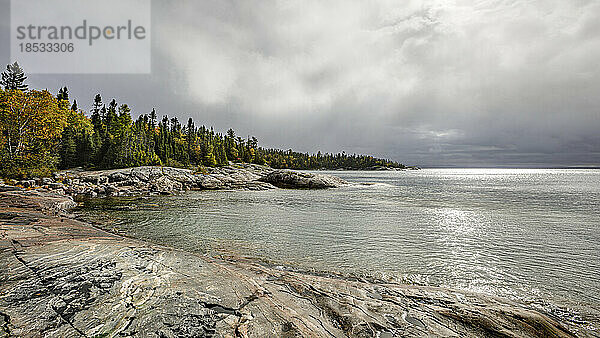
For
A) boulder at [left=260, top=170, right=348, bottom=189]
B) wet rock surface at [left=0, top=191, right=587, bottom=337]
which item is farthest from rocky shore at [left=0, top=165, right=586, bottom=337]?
boulder at [left=260, top=170, right=348, bottom=189]

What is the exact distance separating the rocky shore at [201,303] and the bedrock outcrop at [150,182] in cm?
2696

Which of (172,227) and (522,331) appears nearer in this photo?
(522,331)

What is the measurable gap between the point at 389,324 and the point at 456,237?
12.3 m

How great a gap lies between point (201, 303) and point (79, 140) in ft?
254

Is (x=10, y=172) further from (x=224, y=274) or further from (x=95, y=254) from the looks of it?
(x=224, y=274)

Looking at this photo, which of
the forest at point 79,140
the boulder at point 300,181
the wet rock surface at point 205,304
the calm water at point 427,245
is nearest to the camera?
the wet rock surface at point 205,304

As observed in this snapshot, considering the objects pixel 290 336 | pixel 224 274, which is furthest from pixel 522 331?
pixel 224 274

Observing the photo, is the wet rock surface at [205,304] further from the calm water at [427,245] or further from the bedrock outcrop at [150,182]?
the bedrock outcrop at [150,182]

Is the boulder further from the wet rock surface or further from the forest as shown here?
the wet rock surface

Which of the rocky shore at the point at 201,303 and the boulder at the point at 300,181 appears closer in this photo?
the rocky shore at the point at 201,303

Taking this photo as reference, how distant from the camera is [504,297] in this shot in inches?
295

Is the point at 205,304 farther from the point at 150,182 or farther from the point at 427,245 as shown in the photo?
the point at 150,182

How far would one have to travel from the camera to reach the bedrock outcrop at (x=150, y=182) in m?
33.5

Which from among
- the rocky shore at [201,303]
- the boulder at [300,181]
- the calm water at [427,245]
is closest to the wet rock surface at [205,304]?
the rocky shore at [201,303]
